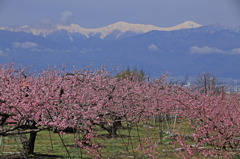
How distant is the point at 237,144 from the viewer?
13.8 meters

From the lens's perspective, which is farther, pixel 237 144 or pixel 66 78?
pixel 66 78

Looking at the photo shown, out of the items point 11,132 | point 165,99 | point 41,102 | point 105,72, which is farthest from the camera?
point 165,99

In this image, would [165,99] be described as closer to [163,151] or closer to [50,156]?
[163,151]

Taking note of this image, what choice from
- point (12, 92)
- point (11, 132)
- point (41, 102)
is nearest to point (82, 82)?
point (12, 92)

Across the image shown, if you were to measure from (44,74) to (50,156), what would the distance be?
758 cm

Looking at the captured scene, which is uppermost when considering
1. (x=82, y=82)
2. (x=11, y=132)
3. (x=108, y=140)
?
(x=82, y=82)

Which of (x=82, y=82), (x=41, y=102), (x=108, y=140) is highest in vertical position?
(x=82, y=82)

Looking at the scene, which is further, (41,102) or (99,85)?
(99,85)

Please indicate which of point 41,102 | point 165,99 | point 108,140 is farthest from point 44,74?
point 41,102

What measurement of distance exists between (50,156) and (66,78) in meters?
4.49

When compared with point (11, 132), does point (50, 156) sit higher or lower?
lower

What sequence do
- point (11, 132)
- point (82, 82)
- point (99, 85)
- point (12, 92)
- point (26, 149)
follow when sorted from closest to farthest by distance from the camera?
1. point (11, 132)
2. point (12, 92)
3. point (26, 149)
4. point (82, 82)
5. point (99, 85)

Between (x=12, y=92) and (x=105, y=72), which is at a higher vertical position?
(x=105, y=72)

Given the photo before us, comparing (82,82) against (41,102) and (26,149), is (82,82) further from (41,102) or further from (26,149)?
(41,102)
